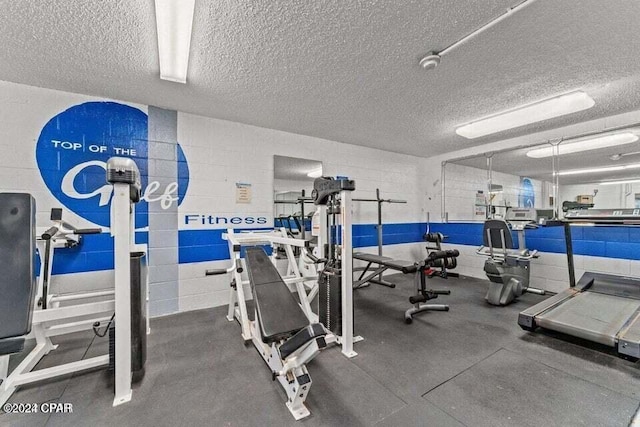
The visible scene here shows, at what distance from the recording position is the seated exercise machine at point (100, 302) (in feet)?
4.01

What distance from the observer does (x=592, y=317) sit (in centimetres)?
252

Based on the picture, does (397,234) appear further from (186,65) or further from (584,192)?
(584,192)

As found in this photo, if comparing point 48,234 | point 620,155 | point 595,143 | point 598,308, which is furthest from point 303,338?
point 620,155

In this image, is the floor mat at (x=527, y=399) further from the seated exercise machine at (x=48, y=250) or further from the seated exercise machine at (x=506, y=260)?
the seated exercise machine at (x=48, y=250)

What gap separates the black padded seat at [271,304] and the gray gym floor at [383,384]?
46 cm

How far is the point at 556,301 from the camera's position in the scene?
2930 millimetres

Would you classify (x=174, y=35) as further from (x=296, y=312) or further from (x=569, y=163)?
(x=569, y=163)

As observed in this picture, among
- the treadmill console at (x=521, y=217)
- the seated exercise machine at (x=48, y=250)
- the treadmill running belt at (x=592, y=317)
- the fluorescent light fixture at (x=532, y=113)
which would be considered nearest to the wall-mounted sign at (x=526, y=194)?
the treadmill console at (x=521, y=217)

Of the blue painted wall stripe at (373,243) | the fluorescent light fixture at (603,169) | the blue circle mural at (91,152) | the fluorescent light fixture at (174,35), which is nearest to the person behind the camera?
the fluorescent light fixture at (174,35)

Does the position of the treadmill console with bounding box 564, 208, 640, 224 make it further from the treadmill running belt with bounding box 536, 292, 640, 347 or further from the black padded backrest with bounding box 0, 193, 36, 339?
the black padded backrest with bounding box 0, 193, 36, 339

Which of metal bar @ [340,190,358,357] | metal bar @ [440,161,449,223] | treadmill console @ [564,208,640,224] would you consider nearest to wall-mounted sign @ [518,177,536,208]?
metal bar @ [440,161,449,223]

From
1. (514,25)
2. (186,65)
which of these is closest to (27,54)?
(186,65)

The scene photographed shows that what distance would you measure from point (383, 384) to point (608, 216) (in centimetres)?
324

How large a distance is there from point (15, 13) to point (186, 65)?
0.98 m
